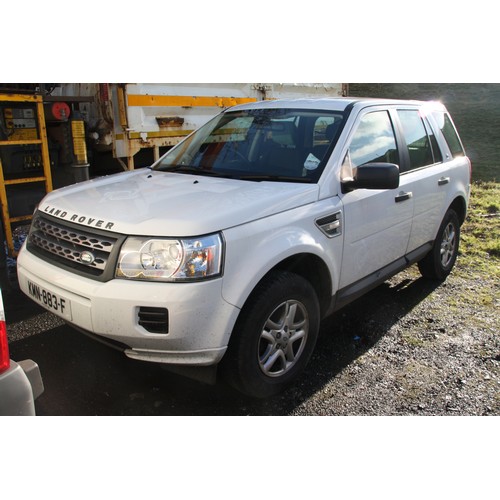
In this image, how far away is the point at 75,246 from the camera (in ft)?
8.95

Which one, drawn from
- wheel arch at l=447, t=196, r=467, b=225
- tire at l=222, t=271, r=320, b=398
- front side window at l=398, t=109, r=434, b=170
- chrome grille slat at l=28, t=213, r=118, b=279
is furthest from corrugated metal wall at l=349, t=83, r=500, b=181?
chrome grille slat at l=28, t=213, r=118, b=279

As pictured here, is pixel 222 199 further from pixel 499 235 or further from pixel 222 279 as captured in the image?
pixel 499 235

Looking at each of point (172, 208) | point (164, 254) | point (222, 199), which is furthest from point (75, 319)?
point (222, 199)

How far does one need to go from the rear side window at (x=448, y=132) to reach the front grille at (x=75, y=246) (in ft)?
12.0

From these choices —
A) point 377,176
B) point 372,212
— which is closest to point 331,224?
point 377,176

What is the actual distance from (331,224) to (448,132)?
8.51 ft

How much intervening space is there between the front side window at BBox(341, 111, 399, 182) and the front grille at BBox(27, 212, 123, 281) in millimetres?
1664

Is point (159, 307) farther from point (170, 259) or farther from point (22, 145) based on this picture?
point (22, 145)

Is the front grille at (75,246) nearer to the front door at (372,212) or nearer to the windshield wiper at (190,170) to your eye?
the windshield wiper at (190,170)

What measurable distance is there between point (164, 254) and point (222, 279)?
12.8 inches

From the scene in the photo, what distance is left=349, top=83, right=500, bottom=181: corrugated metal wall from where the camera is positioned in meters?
13.7

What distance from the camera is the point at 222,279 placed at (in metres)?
2.46

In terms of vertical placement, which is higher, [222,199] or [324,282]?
[222,199]

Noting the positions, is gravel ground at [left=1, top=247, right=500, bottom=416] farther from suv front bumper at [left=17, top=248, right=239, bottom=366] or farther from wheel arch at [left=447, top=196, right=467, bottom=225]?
wheel arch at [left=447, top=196, right=467, bottom=225]
